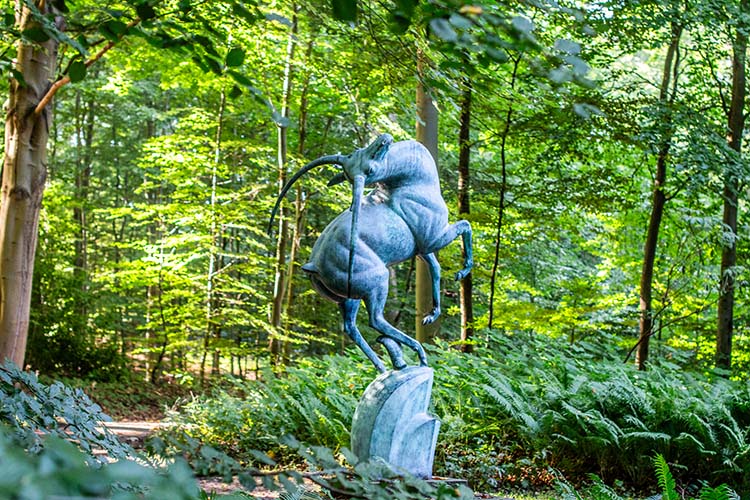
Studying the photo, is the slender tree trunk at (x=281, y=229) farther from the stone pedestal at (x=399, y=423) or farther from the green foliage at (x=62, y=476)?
the green foliage at (x=62, y=476)

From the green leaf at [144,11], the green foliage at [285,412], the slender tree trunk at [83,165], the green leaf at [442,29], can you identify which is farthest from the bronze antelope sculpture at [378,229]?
the slender tree trunk at [83,165]

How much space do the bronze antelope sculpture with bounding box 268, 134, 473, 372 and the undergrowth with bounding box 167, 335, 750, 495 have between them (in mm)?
1110

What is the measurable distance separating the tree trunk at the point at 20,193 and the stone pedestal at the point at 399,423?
3.49 metres

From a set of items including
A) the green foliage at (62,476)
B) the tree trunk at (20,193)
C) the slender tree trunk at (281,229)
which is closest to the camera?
the green foliage at (62,476)

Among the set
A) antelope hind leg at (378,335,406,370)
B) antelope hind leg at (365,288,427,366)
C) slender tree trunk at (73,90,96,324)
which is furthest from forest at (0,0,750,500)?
antelope hind leg at (365,288,427,366)

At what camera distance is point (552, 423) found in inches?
206

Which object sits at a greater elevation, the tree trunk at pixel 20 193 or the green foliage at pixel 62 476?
the tree trunk at pixel 20 193

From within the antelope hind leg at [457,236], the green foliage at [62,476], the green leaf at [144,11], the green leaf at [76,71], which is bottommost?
the green foliage at [62,476]

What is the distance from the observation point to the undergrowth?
4898 mm

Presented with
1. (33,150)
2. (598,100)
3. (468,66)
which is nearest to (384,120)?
(598,100)

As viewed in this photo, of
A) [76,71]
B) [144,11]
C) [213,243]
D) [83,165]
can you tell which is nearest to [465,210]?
[213,243]

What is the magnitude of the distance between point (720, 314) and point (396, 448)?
645cm

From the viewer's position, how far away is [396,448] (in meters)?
3.91

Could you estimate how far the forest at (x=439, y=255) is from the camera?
202cm
